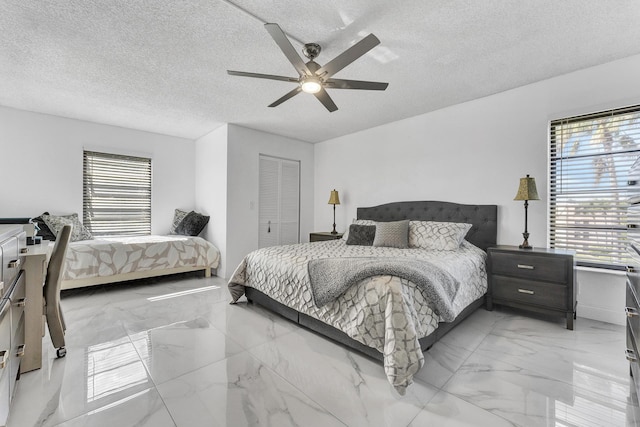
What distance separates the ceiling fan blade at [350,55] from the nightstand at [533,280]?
240cm

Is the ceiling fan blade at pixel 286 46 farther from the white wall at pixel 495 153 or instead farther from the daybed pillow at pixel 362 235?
the white wall at pixel 495 153

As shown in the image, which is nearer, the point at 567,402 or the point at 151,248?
the point at 567,402

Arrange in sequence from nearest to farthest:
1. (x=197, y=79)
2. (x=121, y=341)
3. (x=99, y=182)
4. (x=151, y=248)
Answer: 1. (x=121, y=341)
2. (x=197, y=79)
3. (x=151, y=248)
4. (x=99, y=182)

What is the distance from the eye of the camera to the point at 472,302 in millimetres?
2686

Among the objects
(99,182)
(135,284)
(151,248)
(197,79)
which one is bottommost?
(135,284)

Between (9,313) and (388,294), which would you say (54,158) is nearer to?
(9,313)

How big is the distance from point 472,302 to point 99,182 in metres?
5.57

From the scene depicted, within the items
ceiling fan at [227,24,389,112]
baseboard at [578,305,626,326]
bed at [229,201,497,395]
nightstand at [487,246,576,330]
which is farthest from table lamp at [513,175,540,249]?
ceiling fan at [227,24,389,112]

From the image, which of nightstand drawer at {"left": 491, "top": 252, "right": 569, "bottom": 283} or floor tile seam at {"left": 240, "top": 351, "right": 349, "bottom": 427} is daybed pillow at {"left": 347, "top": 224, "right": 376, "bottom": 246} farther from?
floor tile seam at {"left": 240, "top": 351, "right": 349, "bottom": 427}

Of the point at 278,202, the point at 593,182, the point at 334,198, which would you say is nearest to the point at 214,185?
the point at 278,202

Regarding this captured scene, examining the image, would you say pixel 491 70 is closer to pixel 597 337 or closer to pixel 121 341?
pixel 597 337

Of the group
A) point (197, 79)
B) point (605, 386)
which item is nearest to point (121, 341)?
point (197, 79)

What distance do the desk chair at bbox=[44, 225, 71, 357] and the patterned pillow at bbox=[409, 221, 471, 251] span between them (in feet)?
10.7

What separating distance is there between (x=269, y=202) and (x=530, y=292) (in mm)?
3873
